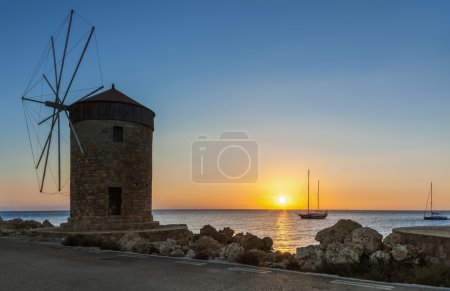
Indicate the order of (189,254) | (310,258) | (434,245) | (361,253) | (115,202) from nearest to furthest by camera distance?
Result: (434,245) < (361,253) < (310,258) < (189,254) < (115,202)

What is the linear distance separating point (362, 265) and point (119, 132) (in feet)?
54.8

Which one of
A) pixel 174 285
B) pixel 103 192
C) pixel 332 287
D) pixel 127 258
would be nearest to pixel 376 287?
pixel 332 287

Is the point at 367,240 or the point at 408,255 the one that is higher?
the point at 367,240

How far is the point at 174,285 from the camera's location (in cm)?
787

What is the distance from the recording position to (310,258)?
37.2 feet

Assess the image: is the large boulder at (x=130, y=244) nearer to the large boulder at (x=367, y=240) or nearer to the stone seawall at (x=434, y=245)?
the large boulder at (x=367, y=240)

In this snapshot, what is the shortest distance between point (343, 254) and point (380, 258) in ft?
3.14

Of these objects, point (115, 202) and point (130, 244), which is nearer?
point (130, 244)

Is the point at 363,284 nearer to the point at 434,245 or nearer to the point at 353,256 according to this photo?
the point at 353,256

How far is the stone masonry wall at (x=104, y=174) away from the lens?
2155cm

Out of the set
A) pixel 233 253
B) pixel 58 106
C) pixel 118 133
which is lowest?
pixel 233 253

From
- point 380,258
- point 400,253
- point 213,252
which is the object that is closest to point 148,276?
point 213,252

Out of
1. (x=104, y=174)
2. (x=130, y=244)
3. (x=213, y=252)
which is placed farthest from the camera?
(x=104, y=174)

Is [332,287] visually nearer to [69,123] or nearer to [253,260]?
[253,260]
